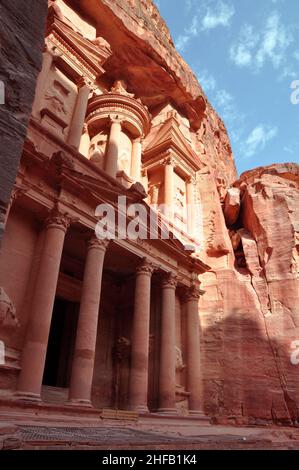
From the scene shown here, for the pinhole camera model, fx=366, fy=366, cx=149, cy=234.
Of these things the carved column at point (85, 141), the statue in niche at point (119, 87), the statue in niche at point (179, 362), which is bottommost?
the statue in niche at point (179, 362)

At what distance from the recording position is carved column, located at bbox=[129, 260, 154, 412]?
1098cm

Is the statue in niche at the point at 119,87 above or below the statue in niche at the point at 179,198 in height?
above

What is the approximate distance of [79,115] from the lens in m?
14.4

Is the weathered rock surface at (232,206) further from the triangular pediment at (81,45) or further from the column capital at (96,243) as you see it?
the column capital at (96,243)

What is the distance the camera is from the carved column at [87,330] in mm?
9242

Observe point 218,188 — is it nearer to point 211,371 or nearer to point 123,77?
point 123,77

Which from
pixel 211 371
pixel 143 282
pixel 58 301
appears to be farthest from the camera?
pixel 211 371

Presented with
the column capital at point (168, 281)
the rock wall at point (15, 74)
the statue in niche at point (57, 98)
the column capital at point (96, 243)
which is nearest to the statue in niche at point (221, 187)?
the column capital at point (168, 281)

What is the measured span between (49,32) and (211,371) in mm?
15081

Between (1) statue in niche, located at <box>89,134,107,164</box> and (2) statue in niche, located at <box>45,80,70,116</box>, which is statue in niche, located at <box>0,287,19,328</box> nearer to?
(2) statue in niche, located at <box>45,80,70,116</box>

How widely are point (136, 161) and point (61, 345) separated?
900 centimetres

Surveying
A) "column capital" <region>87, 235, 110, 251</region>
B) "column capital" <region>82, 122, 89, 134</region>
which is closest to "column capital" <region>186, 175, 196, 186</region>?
"column capital" <region>82, 122, 89, 134</region>

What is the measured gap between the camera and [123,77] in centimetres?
2053
